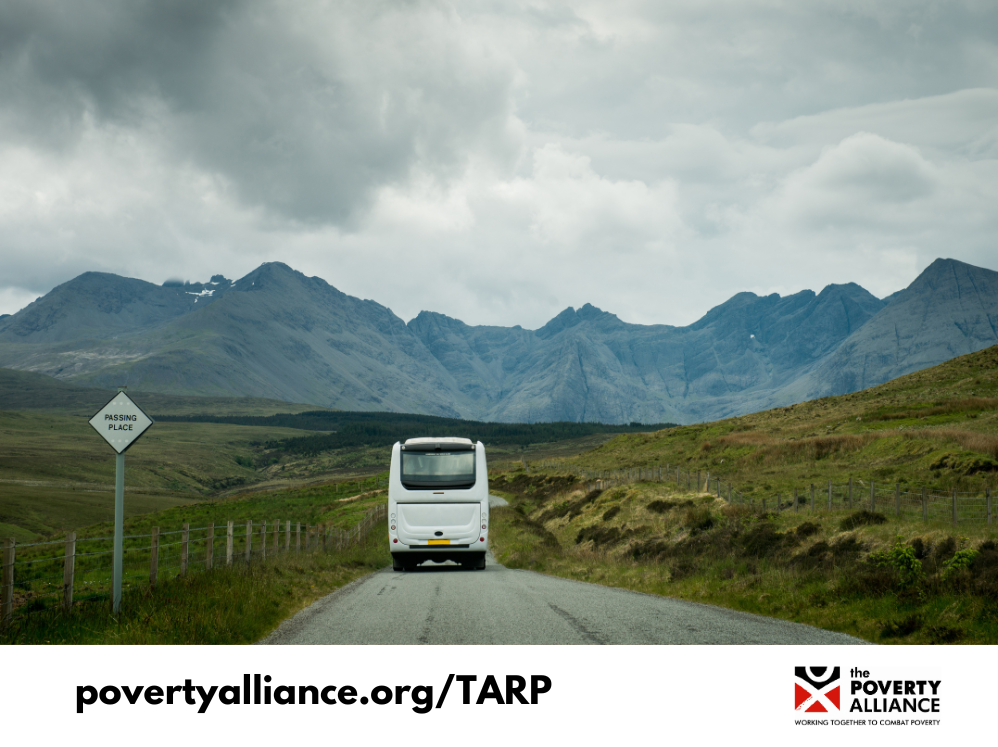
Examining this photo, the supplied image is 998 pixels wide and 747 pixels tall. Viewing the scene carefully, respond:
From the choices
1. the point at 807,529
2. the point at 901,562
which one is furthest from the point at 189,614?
the point at 807,529

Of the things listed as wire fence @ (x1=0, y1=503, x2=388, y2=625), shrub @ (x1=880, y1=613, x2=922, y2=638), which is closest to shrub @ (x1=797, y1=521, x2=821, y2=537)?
shrub @ (x1=880, y1=613, x2=922, y2=638)

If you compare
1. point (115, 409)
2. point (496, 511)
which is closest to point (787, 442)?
point (496, 511)

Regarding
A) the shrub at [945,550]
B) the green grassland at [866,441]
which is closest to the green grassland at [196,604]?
the shrub at [945,550]

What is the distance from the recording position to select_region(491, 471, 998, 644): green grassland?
1213 cm

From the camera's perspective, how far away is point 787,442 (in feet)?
200

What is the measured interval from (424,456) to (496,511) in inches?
1394

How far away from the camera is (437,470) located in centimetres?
2734

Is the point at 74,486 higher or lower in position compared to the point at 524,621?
lower

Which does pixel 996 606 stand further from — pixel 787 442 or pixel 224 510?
pixel 224 510

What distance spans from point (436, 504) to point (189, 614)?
1551 centimetres

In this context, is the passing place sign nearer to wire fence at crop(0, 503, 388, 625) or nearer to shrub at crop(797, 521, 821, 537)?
wire fence at crop(0, 503, 388, 625)

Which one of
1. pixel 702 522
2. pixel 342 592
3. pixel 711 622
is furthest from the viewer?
pixel 702 522

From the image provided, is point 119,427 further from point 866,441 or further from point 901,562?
point 866,441

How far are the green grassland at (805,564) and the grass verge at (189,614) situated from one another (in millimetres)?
9857
